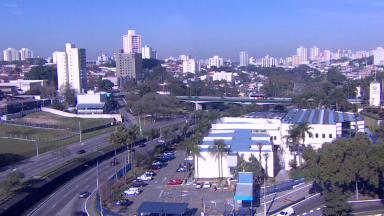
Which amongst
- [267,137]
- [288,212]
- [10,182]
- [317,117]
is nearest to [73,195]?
[10,182]

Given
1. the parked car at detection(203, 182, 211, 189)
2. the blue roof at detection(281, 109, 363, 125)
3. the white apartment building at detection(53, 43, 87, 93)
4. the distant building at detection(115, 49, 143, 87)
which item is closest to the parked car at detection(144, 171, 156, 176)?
the parked car at detection(203, 182, 211, 189)

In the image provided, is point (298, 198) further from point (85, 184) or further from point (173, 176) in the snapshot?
point (85, 184)

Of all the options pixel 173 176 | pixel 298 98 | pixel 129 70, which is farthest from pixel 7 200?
pixel 129 70

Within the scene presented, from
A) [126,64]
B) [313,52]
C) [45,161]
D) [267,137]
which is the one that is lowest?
[45,161]

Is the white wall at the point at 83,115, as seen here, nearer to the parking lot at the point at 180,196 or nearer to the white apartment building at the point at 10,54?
the parking lot at the point at 180,196

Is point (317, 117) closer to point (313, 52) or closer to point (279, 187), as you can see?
point (279, 187)
